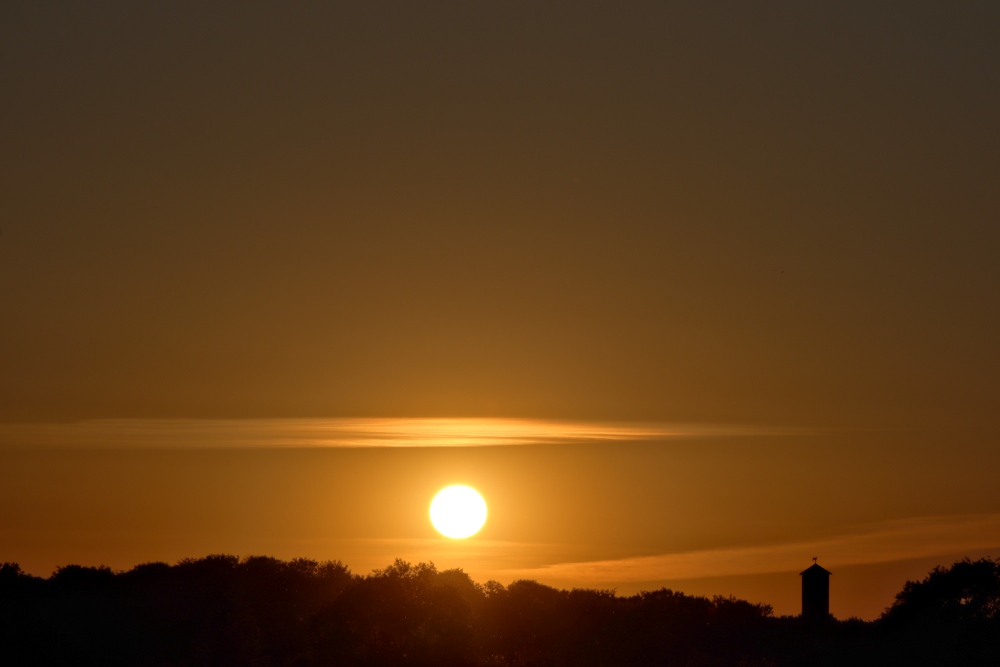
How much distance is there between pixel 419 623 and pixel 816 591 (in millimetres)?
32585

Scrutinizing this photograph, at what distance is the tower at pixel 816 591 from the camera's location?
10081 centimetres

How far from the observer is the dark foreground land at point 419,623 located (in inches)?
3132

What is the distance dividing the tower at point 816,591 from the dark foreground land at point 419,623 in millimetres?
3626

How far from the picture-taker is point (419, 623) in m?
82.8

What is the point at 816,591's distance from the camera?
101062 mm

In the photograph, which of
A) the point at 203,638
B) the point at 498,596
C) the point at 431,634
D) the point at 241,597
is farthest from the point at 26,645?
the point at 498,596

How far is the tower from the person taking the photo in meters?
101

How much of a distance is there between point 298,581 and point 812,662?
3634 centimetres

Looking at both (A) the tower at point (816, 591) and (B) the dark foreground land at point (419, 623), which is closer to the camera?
(B) the dark foreground land at point (419, 623)

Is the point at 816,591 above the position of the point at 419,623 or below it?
above

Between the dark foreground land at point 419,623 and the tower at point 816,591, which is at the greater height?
the tower at point 816,591

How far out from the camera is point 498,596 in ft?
324

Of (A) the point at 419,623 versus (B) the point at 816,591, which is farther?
(B) the point at 816,591

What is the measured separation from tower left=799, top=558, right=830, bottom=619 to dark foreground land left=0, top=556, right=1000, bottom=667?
3626mm
